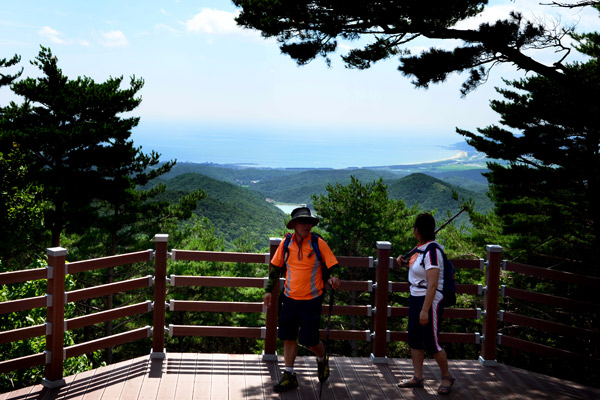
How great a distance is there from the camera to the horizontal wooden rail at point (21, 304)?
14.6ft

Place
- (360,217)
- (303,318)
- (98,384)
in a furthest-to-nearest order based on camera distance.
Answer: (360,217) < (98,384) < (303,318)

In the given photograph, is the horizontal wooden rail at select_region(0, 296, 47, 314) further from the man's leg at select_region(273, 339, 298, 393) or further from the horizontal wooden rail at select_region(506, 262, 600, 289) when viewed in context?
the horizontal wooden rail at select_region(506, 262, 600, 289)

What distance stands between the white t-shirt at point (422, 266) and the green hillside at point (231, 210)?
58967mm

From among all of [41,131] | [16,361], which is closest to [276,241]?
[16,361]

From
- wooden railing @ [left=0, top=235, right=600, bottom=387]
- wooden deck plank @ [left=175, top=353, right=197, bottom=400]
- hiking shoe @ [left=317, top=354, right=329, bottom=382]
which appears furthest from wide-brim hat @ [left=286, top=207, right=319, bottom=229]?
wooden deck plank @ [left=175, top=353, right=197, bottom=400]

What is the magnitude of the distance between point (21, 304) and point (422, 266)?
3.17 m

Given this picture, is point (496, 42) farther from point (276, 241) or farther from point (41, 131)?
point (41, 131)

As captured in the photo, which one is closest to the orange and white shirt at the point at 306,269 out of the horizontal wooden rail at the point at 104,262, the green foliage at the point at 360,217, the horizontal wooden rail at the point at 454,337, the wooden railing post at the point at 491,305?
the horizontal wooden rail at the point at 104,262

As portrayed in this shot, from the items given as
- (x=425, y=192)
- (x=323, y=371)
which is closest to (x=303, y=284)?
(x=323, y=371)

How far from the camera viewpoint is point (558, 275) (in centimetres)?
534

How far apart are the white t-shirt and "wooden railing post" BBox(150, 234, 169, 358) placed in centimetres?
226

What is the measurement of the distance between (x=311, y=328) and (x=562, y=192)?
16.3 m

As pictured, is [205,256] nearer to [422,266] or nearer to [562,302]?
[422,266]

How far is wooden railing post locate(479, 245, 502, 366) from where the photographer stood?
5.63 meters
